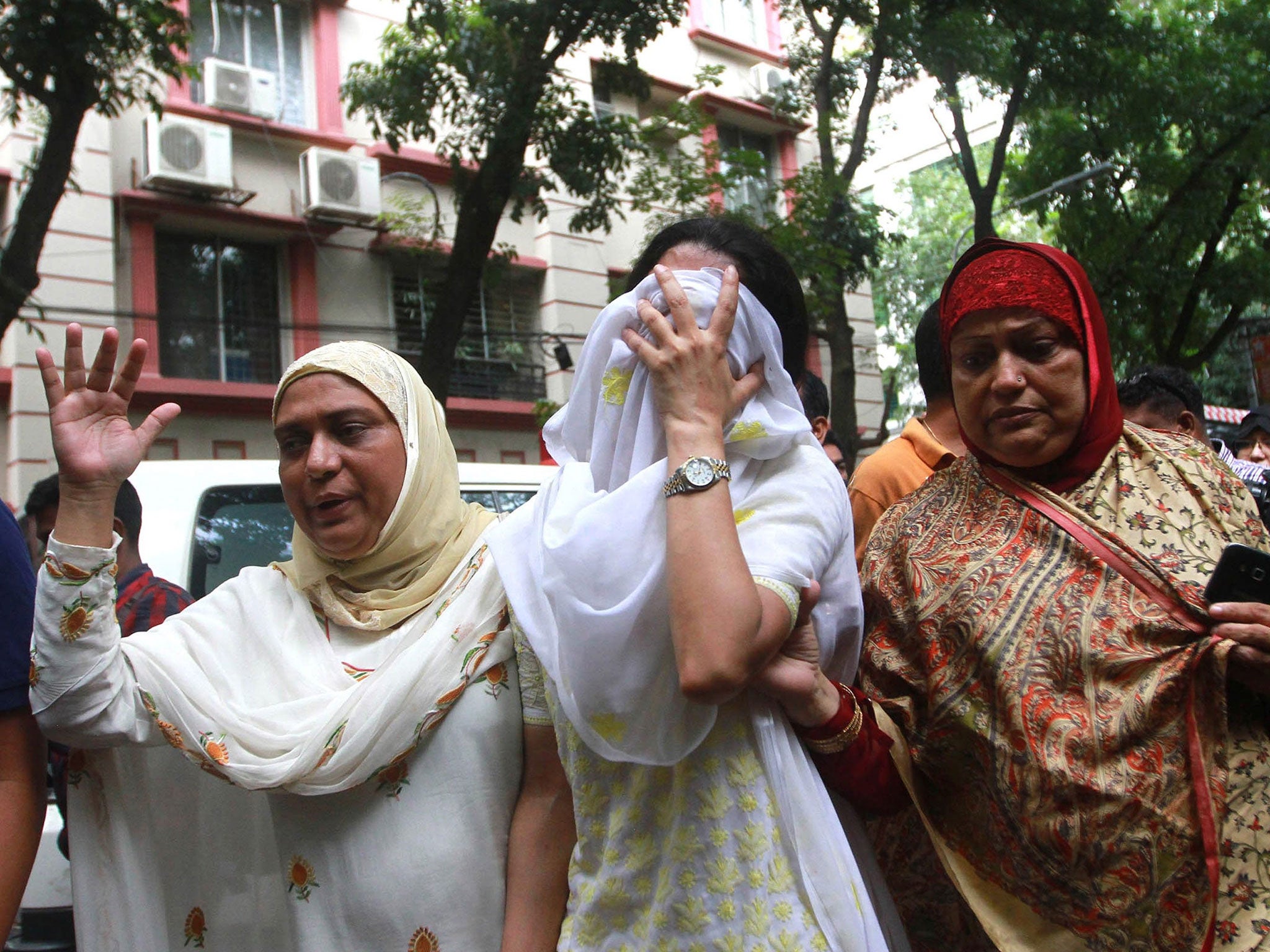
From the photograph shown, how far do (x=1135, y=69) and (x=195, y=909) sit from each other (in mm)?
10064

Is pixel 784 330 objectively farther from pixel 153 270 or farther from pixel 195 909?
pixel 153 270

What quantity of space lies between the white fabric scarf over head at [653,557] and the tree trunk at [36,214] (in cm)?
433

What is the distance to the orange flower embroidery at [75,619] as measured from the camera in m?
1.74

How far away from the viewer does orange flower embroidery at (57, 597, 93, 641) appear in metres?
1.74

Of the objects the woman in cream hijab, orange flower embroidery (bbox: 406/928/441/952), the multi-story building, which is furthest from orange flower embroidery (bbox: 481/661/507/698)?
the multi-story building

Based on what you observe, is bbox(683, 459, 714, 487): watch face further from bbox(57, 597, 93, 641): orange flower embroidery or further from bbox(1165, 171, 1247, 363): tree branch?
bbox(1165, 171, 1247, 363): tree branch

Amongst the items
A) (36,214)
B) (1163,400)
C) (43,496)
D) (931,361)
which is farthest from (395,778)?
(36,214)

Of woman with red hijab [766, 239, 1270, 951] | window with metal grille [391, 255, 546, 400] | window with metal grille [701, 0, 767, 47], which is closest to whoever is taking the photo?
woman with red hijab [766, 239, 1270, 951]

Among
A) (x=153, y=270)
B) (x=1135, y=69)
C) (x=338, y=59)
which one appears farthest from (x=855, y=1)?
(x=153, y=270)

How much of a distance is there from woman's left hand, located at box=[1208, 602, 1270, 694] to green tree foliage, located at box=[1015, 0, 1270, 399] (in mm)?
8604

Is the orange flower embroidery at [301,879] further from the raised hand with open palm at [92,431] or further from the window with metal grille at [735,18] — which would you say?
the window with metal grille at [735,18]

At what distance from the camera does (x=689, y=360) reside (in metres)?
1.53

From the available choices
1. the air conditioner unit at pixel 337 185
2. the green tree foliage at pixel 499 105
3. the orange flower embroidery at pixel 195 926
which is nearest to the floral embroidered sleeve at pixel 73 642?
the orange flower embroidery at pixel 195 926

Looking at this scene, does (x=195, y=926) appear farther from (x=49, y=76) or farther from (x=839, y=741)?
(x=49, y=76)
